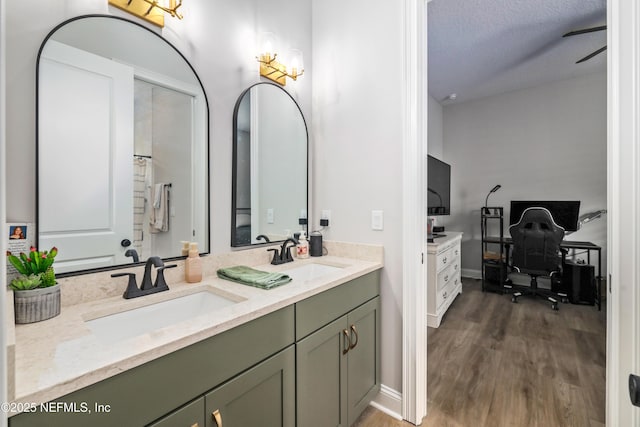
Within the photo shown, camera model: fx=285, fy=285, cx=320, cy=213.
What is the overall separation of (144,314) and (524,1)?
137 inches

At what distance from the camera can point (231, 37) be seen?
1.53m

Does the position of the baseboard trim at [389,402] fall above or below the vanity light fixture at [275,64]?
below

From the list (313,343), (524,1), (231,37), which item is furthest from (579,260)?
(231,37)

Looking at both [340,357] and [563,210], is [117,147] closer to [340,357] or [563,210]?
[340,357]

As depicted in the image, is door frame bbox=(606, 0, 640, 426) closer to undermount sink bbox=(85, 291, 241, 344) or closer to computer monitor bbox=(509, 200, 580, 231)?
undermount sink bbox=(85, 291, 241, 344)

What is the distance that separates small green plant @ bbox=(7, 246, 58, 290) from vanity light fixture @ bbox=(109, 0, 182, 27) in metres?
0.98

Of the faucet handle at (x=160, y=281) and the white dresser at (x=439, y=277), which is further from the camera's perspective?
the white dresser at (x=439, y=277)

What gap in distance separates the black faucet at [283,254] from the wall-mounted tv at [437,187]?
7.28 ft

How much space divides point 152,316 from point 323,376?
0.75 meters

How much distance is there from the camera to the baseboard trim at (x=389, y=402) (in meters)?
1.63

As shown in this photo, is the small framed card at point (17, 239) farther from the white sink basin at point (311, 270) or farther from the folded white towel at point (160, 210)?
the white sink basin at point (311, 270)

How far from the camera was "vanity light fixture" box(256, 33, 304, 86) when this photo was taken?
1664 millimetres

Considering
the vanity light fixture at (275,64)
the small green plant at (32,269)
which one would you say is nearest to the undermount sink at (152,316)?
the small green plant at (32,269)

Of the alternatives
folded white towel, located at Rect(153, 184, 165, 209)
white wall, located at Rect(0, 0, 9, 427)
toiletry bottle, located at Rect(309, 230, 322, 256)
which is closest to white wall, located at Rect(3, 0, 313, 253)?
folded white towel, located at Rect(153, 184, 165, 209)
